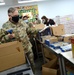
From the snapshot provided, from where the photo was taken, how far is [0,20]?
211 inches

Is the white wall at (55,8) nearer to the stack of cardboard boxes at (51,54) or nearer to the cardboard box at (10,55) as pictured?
the stack of cardboard boxes at (51,54)

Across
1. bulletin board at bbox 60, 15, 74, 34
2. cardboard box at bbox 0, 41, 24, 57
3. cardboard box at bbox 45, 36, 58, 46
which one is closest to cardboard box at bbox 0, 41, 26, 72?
cardboard box at bbox 0, 41, 24, 57

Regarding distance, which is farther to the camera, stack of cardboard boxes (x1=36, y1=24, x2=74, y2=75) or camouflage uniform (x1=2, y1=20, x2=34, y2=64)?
camouflage uniform (x1=2, y1=20, x2=34, y2=64)

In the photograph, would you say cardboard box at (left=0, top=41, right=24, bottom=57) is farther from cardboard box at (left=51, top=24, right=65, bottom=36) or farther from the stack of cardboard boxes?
cardboard box at (left=51, top=24, right=65, bottom=36)

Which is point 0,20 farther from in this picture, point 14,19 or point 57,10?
point 14,19

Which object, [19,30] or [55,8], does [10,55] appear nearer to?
[19,30]

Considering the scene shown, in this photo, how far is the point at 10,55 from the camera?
198 cm

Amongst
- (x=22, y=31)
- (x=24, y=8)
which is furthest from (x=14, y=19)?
(x=24, y=8)

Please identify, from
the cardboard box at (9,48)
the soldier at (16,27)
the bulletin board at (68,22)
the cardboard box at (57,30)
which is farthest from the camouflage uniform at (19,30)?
the bulletin board at (68,22)

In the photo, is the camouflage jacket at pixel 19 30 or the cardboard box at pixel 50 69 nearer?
the cardboard box at pixel 50 69

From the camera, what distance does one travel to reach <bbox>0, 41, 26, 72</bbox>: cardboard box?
195 centimetres

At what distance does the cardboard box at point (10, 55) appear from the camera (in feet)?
6.41

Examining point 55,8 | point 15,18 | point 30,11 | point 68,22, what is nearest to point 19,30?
point 15,18

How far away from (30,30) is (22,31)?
30 centimetres
